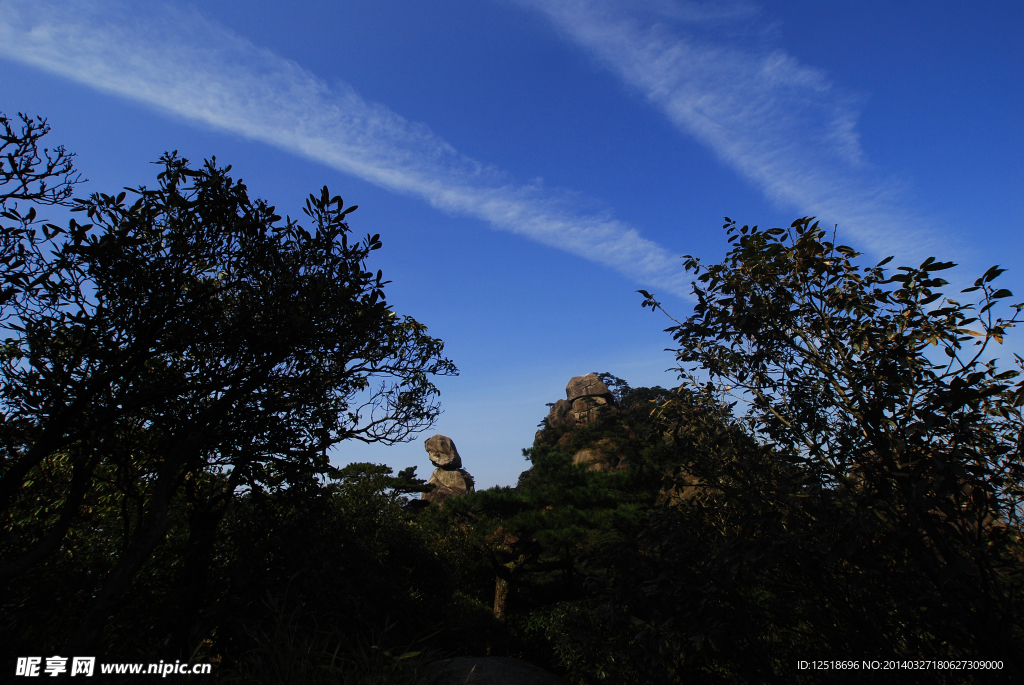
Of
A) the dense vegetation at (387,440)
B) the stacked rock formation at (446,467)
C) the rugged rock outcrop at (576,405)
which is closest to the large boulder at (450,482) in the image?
the stacked rock formation at (446,467)

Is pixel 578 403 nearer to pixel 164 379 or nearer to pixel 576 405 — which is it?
pixel 576 405

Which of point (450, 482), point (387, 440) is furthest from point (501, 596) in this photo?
point (450, 482)

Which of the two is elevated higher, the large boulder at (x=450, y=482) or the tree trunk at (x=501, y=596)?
the large boulder at (x=450, y=482)

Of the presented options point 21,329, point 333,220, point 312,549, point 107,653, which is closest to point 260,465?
point 312,549

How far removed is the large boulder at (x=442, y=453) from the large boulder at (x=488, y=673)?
38556 millimetres

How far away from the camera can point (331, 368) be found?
A: 7301 millimetres

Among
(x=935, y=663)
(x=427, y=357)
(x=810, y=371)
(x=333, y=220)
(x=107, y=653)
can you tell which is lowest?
(x=107, y=653)

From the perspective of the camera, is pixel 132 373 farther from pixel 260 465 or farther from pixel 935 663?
pixel 935 663

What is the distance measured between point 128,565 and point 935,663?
726cm

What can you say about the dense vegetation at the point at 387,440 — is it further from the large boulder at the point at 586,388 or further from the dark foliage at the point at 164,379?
the large boulder at the point at 586,388

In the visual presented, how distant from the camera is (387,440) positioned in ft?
26.3

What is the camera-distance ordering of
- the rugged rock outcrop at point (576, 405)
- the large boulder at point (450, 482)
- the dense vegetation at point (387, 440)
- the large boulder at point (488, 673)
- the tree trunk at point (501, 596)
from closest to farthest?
1. the dense vegetation at point (387, 440)
2. the large boulder at point (488, 673)
3. the tree trunk at point (501, 596)
4. the large boulder at point (450, 482)
5. the rugged rock outcrop at point (576, 405)

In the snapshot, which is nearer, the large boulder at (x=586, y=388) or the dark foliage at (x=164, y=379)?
the dark foliage at (x=164, y=379)

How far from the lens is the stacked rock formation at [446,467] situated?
1670 inches
